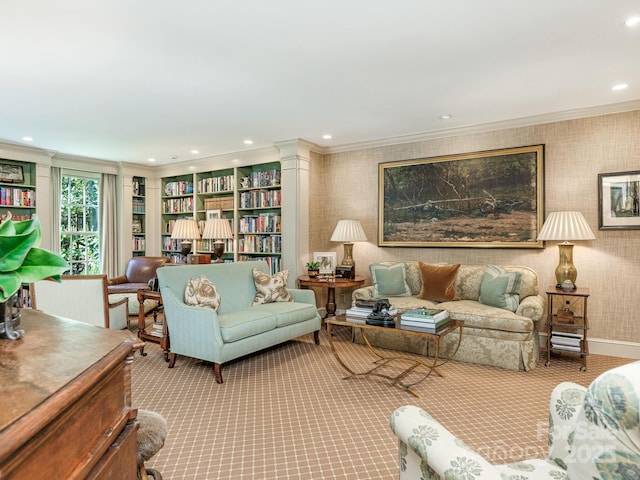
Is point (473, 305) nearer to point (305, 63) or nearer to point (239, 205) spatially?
point (305, 63)

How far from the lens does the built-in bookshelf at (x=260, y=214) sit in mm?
5770

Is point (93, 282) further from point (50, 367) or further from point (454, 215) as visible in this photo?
point (454, 215)

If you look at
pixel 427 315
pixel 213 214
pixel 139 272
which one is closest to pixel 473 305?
pixel 427 315

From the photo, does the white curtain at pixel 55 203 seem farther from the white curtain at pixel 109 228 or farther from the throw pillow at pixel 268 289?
the throw pillow at pixel 268 289

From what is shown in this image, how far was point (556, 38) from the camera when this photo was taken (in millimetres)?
2586

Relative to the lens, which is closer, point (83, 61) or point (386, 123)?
point (83, 61)

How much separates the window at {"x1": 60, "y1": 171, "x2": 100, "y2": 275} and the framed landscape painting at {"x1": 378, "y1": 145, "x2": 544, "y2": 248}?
16.0ft

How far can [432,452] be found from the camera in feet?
3.44

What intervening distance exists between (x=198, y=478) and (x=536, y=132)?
4.45 meters

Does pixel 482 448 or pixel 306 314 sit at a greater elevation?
pixel 306 314

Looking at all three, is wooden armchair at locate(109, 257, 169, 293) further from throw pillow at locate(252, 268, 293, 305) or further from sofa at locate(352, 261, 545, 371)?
sofa at locate(352, 261, 545, 371)

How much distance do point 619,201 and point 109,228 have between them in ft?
23.4

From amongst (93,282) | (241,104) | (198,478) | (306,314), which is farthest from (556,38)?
(93,282)

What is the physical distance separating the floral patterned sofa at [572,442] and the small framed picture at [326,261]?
402 cm
